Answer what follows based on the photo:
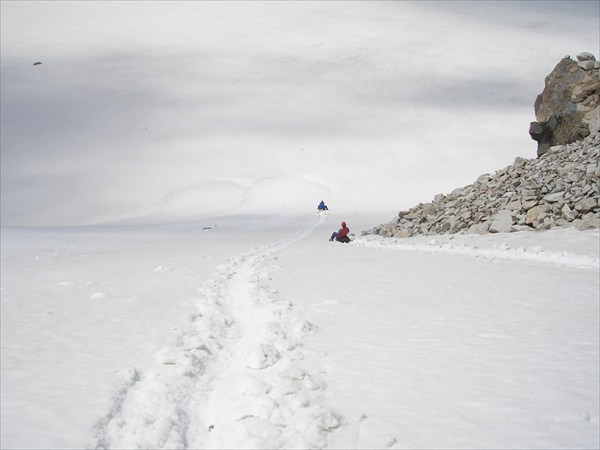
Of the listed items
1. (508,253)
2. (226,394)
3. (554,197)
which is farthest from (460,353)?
(554,197)

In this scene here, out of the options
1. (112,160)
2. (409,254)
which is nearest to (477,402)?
(409,254)

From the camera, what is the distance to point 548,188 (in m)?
23.3

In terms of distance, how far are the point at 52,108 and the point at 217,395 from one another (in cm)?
8489

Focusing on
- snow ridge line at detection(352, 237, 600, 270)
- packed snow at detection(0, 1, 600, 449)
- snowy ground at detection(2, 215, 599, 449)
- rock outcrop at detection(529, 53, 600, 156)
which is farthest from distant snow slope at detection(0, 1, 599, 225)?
snowy ground at detection(2, 215, 599, 449)

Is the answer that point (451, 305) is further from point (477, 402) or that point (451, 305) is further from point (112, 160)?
point (112, 160)

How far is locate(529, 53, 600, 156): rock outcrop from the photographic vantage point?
30.1 meters

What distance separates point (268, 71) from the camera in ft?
311

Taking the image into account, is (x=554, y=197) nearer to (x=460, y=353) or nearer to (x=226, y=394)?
(x=460, y=353)

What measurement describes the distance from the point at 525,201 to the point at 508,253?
5.74m

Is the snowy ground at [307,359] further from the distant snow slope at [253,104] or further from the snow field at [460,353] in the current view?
the distant snow slope at [253,104]

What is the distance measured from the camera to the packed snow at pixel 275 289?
599 centimetres

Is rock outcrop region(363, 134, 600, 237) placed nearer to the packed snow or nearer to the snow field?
the packed snow

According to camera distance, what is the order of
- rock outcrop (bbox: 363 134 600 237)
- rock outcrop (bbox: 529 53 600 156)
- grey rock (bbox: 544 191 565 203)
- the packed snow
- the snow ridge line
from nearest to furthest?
the packed snow, the snow ridge line, rock outcrop (bbox: 363 134 600 237), grey rock (bbox: 544 191 565 203), rock outcrop (bbox: 529 53 600 156)

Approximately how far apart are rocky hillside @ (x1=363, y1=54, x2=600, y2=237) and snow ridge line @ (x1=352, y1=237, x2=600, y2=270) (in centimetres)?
279
